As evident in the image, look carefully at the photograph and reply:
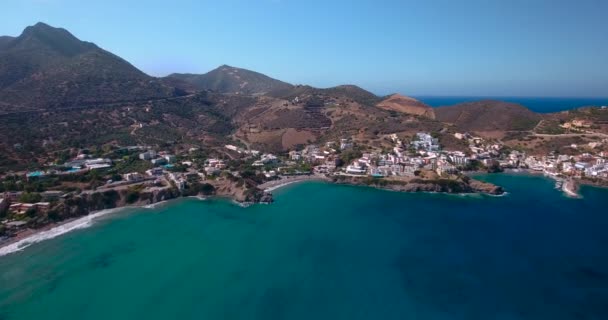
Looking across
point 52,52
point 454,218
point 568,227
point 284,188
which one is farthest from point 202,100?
point 568,227

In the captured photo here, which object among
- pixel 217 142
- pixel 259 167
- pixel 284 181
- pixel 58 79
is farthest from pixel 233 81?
pixel 284 181

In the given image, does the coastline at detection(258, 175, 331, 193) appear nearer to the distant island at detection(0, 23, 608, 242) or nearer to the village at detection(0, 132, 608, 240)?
the distant island at detection(0, 23, 608, 242)

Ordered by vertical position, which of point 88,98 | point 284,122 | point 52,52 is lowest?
point 284,122

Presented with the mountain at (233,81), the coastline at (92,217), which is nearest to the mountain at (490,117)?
the coastline at (92,217)

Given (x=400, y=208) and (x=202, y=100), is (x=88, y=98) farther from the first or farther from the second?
(x=400, y=208)

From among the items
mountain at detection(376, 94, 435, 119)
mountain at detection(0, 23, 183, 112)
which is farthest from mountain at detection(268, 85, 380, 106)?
mountain at detection(0, 23, 183, 112)

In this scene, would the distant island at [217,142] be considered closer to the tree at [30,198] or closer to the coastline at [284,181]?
the tree at [30,198]

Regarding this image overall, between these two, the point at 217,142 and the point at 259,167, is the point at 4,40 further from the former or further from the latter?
the point at 259,167
